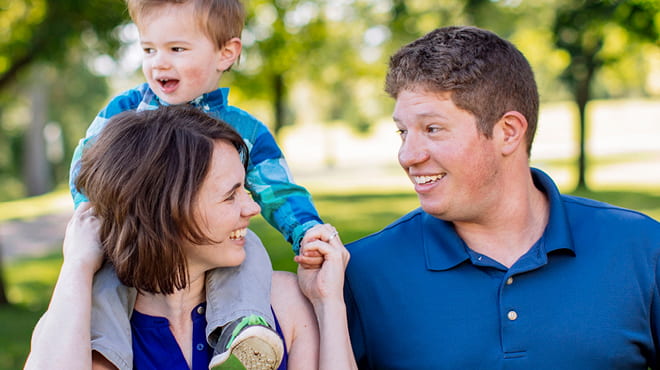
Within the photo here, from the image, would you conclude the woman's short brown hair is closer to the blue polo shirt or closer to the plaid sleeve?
the plaid sleeve

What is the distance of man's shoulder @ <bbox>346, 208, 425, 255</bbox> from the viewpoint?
2.78 m

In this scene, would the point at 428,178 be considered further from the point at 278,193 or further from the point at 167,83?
the point at 167,83

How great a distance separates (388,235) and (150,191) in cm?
103

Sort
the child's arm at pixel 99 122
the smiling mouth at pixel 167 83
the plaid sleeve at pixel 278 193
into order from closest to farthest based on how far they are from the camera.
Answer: the child's arm at pixel 99 122 < the plaid sleeve at pixel 278 193 < the smiling mouth at pixel 167 83

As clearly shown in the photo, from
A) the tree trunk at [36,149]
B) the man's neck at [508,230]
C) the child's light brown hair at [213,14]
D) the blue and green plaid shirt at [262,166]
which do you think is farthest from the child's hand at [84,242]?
the tree trunk at [36,149]

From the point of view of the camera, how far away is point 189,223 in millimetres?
2178

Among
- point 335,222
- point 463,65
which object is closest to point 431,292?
point 463,65

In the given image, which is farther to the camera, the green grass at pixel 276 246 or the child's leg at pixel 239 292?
the green grass at pixel 276 246

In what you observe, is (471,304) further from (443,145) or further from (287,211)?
(287,211)

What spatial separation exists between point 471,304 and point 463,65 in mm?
865

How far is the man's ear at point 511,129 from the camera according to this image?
269cm

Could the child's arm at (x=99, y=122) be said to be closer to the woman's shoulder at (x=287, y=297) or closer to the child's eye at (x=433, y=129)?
the woman's shoulder at (x=287, y=297)

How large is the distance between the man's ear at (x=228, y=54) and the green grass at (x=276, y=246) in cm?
552

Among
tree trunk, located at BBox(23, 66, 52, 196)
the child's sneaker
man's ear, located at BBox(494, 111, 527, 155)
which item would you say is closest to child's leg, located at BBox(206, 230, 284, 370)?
the child's sneaker
